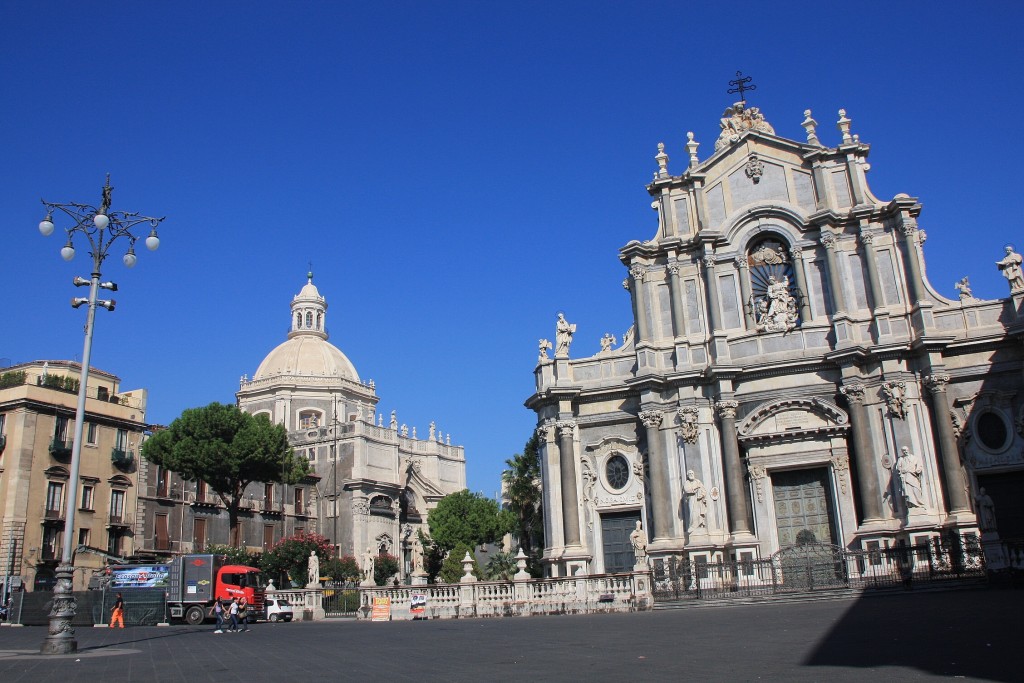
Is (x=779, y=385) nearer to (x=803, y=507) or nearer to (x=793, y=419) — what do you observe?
(x=793, y=419)

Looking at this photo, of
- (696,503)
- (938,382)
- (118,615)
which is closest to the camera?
(938,382)

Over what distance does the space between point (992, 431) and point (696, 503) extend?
9.52 metres

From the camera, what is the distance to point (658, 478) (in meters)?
30.2

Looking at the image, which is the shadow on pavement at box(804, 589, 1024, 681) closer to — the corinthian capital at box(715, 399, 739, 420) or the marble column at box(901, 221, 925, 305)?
the corinthian capital at box(715, 399, 739, 420)

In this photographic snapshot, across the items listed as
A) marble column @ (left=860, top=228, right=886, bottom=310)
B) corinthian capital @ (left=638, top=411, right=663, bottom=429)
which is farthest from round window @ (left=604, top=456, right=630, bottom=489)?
marble column @ (left=860, top=228, right=886, bottom=310)

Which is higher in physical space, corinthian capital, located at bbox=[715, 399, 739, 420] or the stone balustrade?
corinthian capital, located at bbox=[715, 399, 739, 420]

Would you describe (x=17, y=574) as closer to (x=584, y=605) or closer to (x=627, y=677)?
(x=584, y=605)

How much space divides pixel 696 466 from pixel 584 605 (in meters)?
7.53

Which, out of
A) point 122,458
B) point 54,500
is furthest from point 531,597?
point 122,458

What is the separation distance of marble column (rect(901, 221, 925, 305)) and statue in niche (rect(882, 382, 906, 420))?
9.80 feet

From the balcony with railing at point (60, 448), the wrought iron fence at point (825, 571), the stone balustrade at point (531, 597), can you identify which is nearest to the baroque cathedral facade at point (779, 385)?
the wrought iron fence at point (825, 571)

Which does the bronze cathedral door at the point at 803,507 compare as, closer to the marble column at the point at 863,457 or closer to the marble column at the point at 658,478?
the marble column at the point at 863,457

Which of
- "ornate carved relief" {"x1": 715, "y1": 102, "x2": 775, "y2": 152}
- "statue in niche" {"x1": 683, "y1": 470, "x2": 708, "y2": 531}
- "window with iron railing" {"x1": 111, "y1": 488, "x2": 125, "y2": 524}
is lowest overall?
"statue in niche" {"x1": 683, "y1": 470, "x2": 708, "y2": 531}

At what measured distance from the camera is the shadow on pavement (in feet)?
28.4
